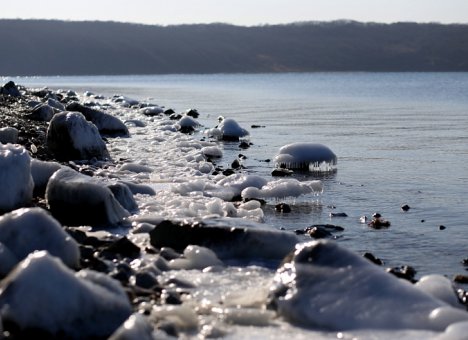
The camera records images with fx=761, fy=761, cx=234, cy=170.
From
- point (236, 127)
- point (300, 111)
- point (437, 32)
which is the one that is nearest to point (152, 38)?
point (437, 32)

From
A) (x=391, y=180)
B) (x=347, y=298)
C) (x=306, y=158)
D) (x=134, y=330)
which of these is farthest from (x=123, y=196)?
(x=306, y=158)

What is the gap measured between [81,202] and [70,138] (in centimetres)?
591

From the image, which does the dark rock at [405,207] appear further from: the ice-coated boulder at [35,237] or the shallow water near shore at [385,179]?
the ice-coated boulder at [35,237]

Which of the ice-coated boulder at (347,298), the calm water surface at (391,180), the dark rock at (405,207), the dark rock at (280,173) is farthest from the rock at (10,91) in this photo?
the ice-coated boulder at (347,298)

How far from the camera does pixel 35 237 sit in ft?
17.2

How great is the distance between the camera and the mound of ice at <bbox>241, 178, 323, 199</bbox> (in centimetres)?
985

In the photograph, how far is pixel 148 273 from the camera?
5238 mm

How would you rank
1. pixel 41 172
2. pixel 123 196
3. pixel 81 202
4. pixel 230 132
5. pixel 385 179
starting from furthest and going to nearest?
pixel 230 132, pixel 385 179, pixel 41 172, pixel 123 196, pixel 81 202

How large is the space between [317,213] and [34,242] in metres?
4.39

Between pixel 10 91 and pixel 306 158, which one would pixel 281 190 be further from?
pixel 10 91

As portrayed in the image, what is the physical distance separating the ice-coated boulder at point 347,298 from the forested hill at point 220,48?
14646 cm

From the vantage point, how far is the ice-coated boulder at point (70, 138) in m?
12.9

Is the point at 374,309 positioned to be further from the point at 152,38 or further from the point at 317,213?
the point at 152,38

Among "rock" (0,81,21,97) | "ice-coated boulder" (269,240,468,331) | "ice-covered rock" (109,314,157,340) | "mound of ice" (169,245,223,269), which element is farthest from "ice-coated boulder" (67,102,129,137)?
"ice-covered rock" (109,314,157,340)
